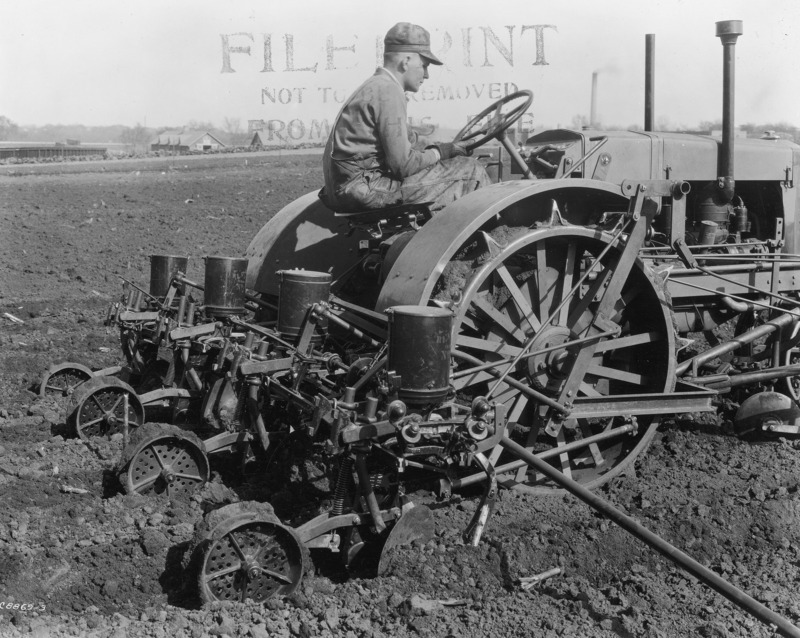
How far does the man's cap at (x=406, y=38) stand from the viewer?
5.04 m

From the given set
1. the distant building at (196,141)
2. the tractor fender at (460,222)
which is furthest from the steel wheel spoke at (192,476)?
the distant building at (196,141)

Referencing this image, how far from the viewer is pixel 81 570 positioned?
158 inches

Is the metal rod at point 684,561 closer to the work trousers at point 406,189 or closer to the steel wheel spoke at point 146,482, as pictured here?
the work trousers at point 406,189

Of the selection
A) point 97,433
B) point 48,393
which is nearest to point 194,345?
point 97,433

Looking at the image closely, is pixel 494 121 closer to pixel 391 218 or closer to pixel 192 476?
pixel 391 218

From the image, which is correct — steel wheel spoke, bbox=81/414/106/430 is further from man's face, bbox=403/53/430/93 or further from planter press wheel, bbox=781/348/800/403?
planter press wheel, bbox=781/348/800/403

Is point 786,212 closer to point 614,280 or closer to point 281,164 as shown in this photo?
point 614,280

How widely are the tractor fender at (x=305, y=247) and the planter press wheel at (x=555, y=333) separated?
1.47 m

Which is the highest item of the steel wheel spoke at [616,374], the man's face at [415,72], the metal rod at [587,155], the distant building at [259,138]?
the distant building at [259,138]

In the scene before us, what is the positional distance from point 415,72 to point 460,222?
121cm

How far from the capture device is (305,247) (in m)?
6.12

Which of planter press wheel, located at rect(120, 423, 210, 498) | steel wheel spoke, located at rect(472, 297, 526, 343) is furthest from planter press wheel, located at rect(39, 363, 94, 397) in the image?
steel wheel spoke, located at rect(472, 297, 526, 343)

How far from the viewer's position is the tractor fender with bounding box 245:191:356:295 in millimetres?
6090

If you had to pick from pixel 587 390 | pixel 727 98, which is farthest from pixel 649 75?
pixel 587 390
